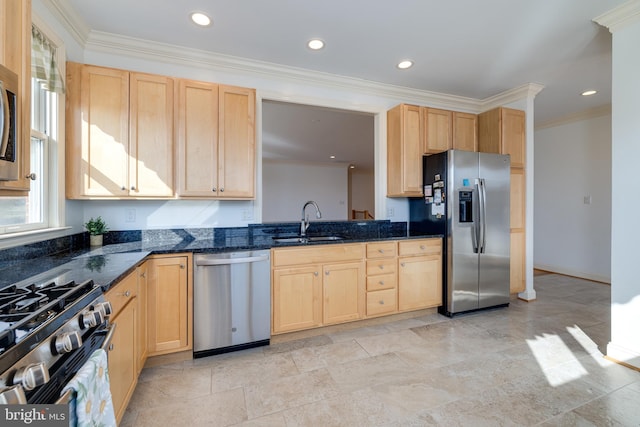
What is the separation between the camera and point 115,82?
2.26 m

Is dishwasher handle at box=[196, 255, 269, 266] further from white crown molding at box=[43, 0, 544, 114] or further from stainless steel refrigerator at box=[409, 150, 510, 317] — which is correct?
stainless steel refrigerator at box=[409, 150, 510, 317]

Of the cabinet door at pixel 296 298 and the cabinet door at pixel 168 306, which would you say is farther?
the cabinet door at pixel 296 298

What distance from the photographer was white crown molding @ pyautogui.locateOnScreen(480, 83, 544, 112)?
346 centimetres

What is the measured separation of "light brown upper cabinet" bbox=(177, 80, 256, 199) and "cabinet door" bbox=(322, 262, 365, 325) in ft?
3.54

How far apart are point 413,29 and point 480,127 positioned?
197cm

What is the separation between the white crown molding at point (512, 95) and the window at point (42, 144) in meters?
4.57

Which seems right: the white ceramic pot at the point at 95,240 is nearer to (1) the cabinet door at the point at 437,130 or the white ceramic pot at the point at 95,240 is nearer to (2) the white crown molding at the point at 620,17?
(1) the cabinet door at the point at 437,130

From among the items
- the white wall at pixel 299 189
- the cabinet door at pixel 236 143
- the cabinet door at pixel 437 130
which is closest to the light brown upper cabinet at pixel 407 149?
the cabinet door at pixel 437 130

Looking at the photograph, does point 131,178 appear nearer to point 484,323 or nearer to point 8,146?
point 8,146

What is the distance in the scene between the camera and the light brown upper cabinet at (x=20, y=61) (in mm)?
1163

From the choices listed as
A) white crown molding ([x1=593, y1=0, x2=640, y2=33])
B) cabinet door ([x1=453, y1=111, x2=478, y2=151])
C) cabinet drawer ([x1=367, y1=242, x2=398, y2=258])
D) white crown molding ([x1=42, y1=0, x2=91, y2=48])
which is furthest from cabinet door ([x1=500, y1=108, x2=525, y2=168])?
white crown molding ([x1=42, y1=0, x2=91, y2=48])

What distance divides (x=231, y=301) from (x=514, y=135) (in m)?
3.76

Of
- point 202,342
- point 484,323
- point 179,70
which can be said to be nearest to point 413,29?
point 179,70

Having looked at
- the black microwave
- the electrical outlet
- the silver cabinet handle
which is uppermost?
the black microwave
